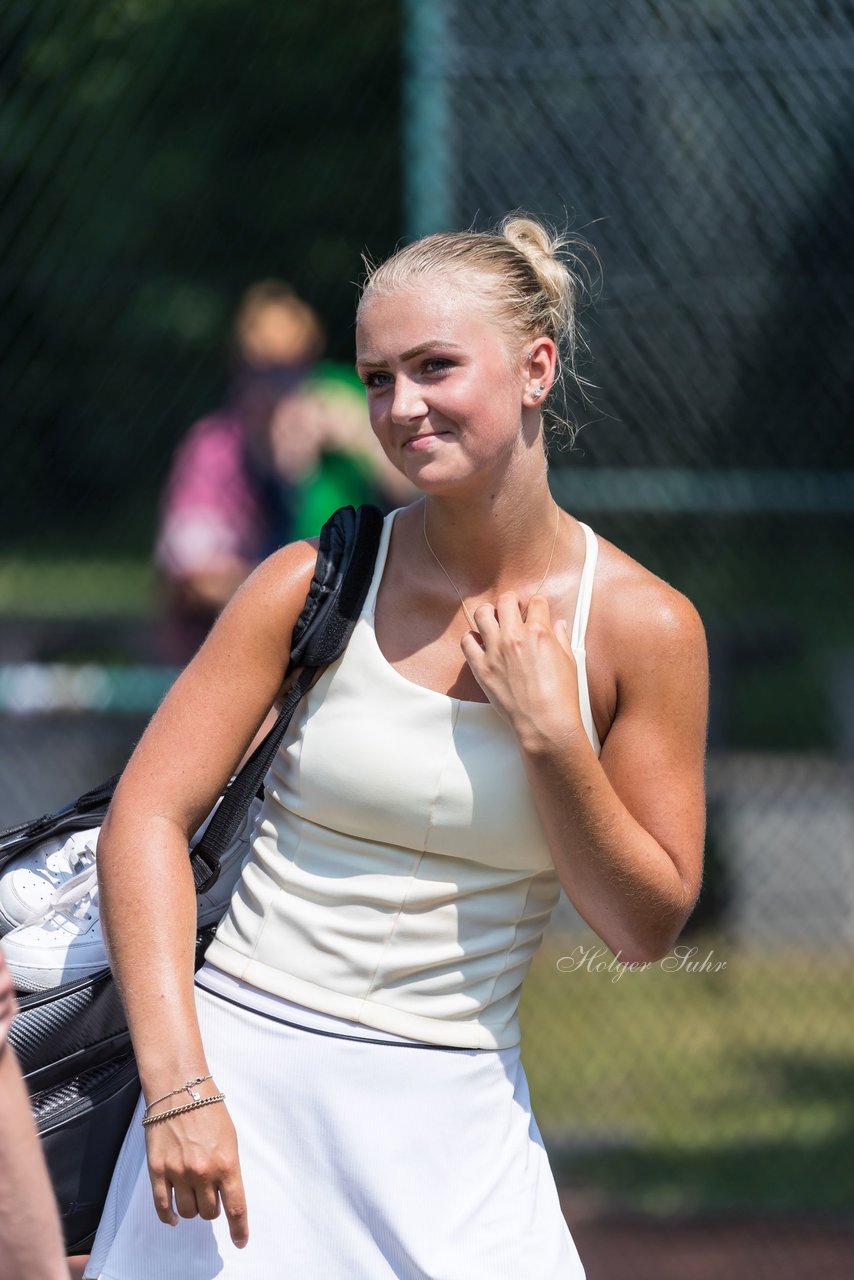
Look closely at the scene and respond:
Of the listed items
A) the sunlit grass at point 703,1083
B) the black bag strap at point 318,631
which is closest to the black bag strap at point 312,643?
the black bag strap at point 318,631

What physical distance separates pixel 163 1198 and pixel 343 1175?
0.22m

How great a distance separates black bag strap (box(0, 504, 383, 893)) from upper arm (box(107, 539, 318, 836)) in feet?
0.08

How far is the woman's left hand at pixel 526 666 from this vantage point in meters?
1.71

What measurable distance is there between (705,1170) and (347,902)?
2540 millimetres


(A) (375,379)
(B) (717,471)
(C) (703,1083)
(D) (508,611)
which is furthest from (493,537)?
(C) (703,1083)

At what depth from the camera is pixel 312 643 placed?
5.95 feet

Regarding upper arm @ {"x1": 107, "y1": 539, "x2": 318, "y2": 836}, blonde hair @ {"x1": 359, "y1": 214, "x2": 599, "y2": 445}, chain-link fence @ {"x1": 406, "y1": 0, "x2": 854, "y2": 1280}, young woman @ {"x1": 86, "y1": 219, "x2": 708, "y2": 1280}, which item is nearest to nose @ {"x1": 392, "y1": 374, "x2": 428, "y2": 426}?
Result: young woman @ {"x1": 86, "y1": 219, "x2": 708, "y2": 1280}

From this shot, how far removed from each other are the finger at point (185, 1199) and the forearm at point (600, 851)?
544mm

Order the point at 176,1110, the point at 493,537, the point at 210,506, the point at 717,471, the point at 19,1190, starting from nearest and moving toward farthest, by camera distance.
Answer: the point at 19,1190 → the point at 176,1110 → the point at 493,537 → the point at 210,506 → the point at 717,471

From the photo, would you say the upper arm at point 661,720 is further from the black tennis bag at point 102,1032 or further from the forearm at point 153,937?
the forearm at point 153,937

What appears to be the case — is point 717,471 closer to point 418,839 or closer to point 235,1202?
point 418,839

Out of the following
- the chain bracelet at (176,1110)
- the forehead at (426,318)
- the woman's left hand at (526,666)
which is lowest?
the chain bracelet at (176,1110)

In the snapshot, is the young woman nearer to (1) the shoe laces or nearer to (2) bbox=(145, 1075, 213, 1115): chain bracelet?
(2) bbox=(145, 1075, 213, 1115): chain bracelet

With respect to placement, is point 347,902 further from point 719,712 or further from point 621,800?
point 719,712
